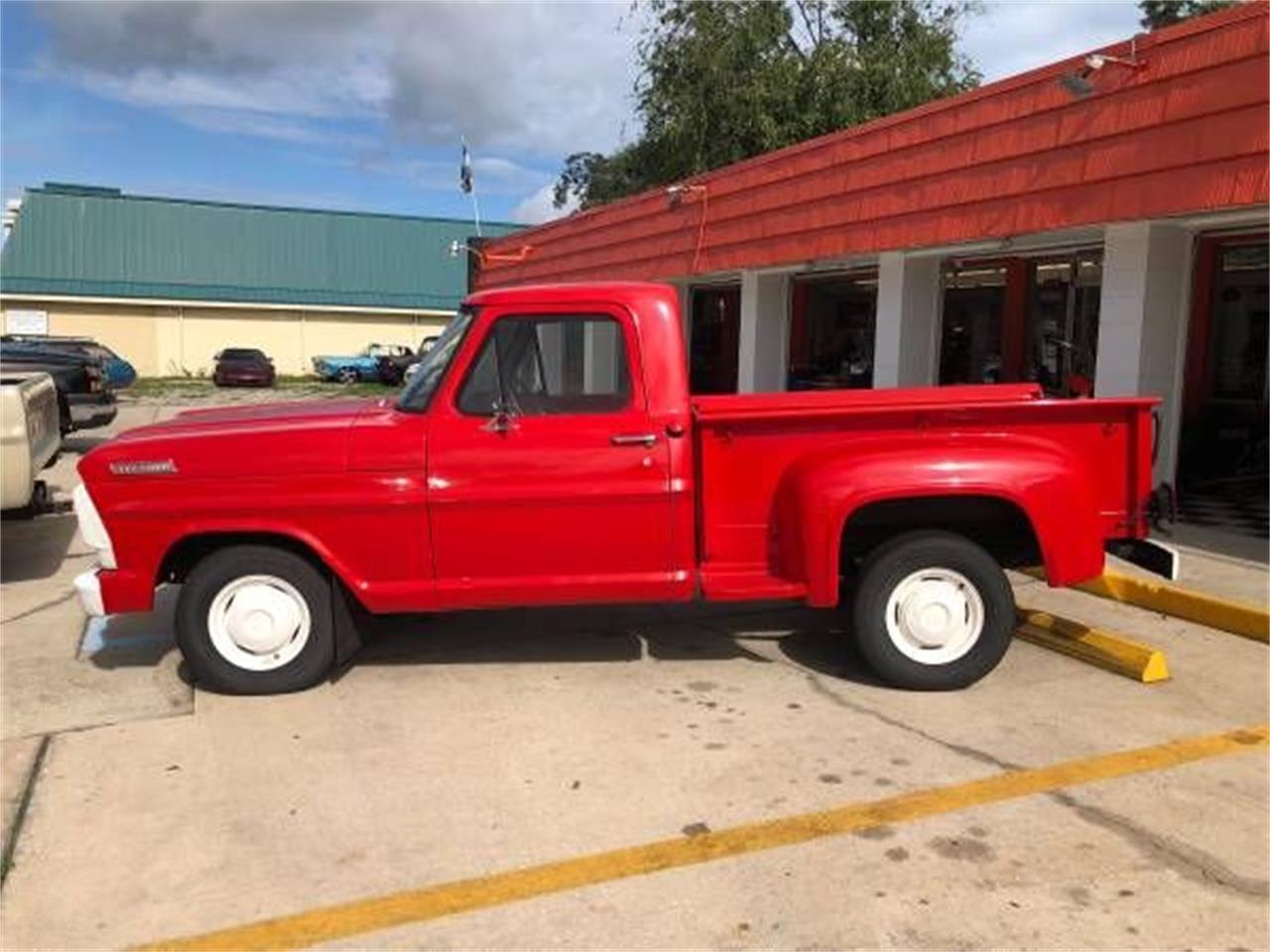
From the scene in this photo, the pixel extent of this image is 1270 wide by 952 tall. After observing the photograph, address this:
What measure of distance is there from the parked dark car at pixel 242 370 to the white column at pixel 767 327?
32.5 meters

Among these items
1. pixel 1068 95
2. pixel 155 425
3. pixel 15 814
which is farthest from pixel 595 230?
pixel 15 814

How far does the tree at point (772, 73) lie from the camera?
2812 cm

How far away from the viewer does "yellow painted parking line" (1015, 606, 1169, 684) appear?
227 inches

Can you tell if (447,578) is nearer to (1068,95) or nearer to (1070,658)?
(1070,658)

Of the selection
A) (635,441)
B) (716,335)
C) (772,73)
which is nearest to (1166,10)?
(772,73)

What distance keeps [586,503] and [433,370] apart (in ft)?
3.25

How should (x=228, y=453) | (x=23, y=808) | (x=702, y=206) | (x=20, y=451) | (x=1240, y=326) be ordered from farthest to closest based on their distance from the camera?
(x=702, y=206) < (x=1240, y=326) < (x=20, y=451) < (x=228, y=453) < (x=23, y=808)

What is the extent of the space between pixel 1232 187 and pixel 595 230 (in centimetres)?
1381

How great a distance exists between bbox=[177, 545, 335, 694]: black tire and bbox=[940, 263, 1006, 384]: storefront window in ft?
29.5

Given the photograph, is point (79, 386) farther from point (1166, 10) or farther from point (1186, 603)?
point (1166, 10)

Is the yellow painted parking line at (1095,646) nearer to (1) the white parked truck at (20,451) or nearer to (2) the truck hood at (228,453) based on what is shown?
(2) the truck hood at (228,453)

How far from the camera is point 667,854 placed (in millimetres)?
3969

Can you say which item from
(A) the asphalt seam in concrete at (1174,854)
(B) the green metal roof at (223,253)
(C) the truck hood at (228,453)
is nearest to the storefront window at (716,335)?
(C) the truck hood at (228,453)

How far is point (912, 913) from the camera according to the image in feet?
11.7
